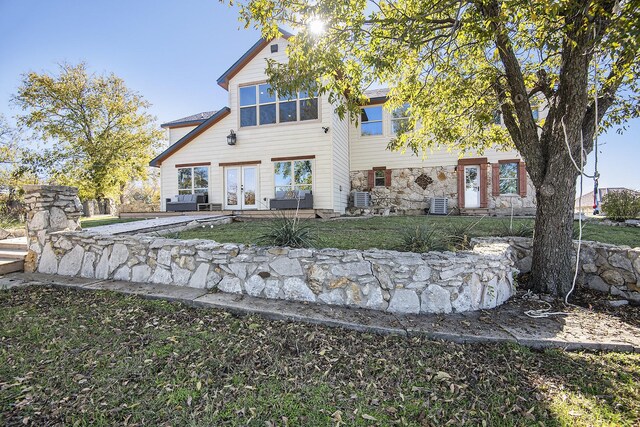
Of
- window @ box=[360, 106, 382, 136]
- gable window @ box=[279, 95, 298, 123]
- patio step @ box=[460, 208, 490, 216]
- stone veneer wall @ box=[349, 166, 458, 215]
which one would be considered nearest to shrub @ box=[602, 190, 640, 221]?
patio step @ box=[460, 208, 490, 216]

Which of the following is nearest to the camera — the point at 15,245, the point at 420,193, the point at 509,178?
the point at 15,245

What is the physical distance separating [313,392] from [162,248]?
10.3ft

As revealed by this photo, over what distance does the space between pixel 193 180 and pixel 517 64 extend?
38.4 ft

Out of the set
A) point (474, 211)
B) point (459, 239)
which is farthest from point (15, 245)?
point (474, 211)

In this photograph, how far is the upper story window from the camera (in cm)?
1086

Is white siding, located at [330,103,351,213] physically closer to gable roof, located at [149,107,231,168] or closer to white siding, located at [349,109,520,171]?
white siding, located at [349,109,520,171]

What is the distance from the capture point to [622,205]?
8.60m

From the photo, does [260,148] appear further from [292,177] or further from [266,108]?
[292,177]

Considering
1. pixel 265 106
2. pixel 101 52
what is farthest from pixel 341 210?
pixel 101 52

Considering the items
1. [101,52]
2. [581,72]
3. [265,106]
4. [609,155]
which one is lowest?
[609,155]

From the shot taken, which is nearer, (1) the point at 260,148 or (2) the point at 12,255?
(2) the point at 12,255

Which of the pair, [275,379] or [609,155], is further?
[609,155]

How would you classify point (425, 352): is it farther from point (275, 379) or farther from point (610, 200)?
point (610, 200)

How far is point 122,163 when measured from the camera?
1825 centimetres
